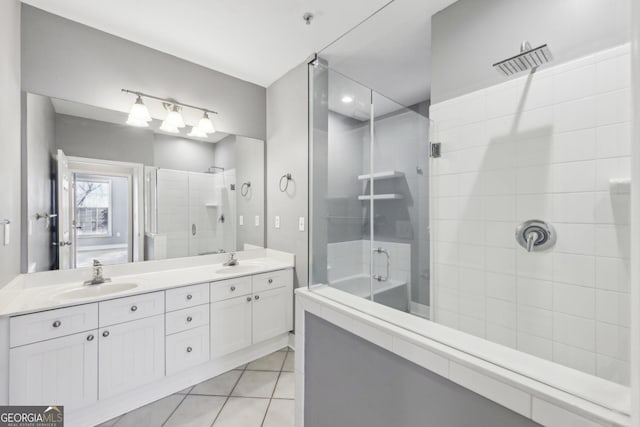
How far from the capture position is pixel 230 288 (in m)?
2.07

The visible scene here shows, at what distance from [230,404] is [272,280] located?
0.93 m

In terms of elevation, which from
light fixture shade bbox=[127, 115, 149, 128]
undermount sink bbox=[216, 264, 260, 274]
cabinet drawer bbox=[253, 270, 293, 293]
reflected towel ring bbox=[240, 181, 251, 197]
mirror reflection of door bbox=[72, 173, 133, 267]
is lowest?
cabinet drawer bbox=[253, 270, 293, 293]

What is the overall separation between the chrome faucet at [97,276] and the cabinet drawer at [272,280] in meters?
1.06

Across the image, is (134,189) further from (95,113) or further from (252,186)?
(252,186)

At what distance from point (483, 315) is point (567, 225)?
574 mm

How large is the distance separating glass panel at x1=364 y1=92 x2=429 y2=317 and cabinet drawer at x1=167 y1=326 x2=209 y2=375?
4.32 feet

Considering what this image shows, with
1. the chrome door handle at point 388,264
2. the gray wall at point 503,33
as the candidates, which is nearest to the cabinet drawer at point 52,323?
the chrome door handle at point 388,264

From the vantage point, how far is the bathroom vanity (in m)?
1.34

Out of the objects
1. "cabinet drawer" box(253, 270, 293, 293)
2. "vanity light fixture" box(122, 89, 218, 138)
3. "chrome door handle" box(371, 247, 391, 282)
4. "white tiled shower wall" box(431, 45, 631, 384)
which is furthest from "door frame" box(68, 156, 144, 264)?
"white tiled shower wall" box(431, 45, 631, 384)

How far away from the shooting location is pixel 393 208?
227 centimetres

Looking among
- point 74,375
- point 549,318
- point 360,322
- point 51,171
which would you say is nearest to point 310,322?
point 360,322

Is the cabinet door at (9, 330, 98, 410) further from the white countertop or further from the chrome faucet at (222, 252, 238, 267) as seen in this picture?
the chrome faucet at (222, 252, 238, 267)

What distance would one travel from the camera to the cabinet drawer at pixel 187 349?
1774 mm

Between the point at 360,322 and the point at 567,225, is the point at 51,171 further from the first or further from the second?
the point at 567,225
